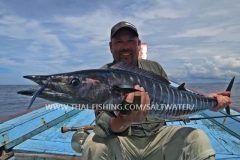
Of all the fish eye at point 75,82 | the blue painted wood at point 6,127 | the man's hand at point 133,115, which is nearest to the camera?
the fish eye at point 75,82

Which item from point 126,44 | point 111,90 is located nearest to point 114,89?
point 111,90

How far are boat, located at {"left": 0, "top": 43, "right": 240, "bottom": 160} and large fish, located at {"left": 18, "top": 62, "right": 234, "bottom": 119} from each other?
0.98m

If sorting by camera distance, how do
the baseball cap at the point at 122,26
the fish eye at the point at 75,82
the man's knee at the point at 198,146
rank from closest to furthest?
the fish eye at the point at 75,82, the man's knee at the point at 198,146, the baseball cap at the point at 122,26

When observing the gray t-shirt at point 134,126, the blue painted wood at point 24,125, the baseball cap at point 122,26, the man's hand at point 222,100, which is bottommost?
the blue painted wood at point 24,125

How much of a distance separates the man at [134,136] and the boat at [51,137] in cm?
80

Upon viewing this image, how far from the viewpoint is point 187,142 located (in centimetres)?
281

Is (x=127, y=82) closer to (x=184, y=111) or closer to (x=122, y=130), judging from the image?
(x=122, y=130)

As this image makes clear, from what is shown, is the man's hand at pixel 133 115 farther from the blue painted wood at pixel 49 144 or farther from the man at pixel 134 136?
the blue painted wood at pixel 49 144

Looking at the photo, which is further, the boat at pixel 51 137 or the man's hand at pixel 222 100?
the boat at pixel 51 137

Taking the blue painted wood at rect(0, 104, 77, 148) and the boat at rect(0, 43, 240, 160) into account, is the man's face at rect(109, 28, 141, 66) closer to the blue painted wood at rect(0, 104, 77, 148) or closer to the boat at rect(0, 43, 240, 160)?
the boat at rect(0, 43, 240, 160)

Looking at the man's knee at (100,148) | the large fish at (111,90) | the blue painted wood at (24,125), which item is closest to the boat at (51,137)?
the blue painted wood at (24,125)

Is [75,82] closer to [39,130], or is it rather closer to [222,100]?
[222,100]

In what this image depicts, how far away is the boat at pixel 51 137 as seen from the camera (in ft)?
12.3

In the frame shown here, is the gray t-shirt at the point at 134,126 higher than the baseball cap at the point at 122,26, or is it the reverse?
the baseball cap at the point at 122,26
